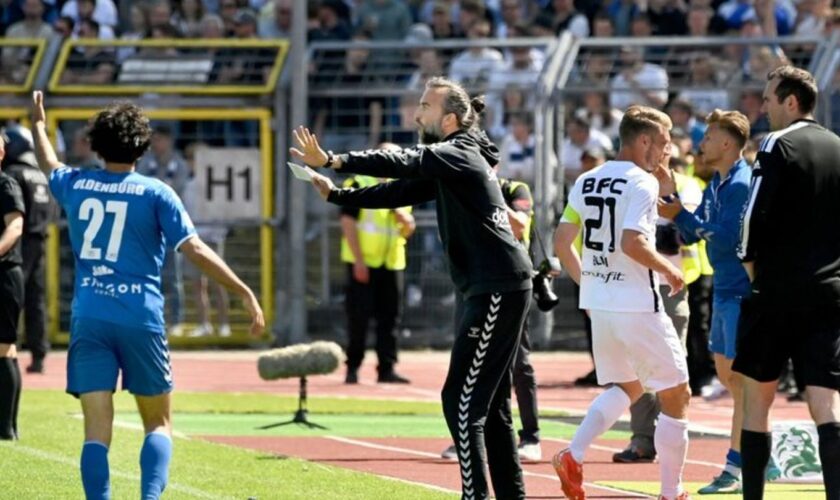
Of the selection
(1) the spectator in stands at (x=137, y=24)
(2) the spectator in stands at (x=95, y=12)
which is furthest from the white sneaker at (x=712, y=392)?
(2) the spectator in stands at (x=95, y=12)

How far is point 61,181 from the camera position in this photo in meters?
8.85

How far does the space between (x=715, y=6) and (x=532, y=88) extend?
11.9ft

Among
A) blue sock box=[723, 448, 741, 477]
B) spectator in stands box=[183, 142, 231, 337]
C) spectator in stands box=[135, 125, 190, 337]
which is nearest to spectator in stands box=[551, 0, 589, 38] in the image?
spectator in stands box=[183, 142, 231, 337]

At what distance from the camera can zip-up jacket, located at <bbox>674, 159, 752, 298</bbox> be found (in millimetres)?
10711

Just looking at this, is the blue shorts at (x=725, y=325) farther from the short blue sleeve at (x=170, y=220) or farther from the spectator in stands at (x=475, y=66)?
the spectator in stands at (x=475, y=66)

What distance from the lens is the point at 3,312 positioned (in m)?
13.2

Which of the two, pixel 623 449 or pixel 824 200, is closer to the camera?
pixel 824 200

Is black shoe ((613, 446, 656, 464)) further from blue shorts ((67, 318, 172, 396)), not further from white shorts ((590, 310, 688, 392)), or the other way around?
blue shorts ((67, 318, 172, 396))

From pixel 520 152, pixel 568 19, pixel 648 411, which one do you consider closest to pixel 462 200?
pixel 648 411

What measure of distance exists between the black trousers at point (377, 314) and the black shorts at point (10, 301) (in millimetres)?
5775

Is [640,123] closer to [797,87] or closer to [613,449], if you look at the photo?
[797,87]

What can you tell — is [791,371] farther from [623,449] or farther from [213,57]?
[213,57]

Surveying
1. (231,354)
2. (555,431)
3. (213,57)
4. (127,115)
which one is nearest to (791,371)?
(555,431)

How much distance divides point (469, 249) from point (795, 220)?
160 centimetres
